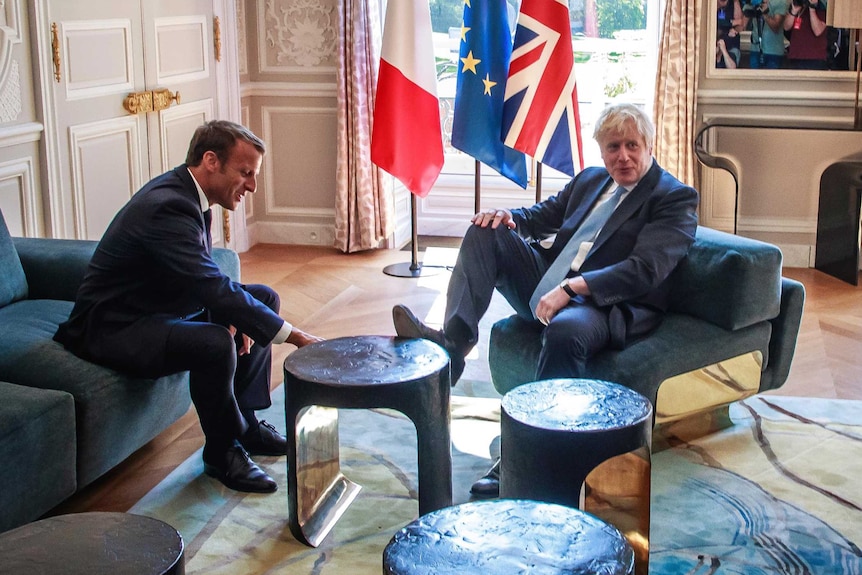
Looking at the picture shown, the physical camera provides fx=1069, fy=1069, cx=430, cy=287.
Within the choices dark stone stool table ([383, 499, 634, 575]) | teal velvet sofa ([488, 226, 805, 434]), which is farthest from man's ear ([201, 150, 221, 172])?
dark stone stool table ([383, 499, 634, 575])

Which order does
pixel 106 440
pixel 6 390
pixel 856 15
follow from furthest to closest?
1. pixel 856 15
2. pixel 106 440
3. pixel 6 390

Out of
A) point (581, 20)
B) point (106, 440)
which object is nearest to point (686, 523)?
point (106, 440)

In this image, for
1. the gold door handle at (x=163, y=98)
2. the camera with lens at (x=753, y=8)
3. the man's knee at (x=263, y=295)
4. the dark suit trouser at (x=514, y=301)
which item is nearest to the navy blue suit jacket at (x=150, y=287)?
the man's knee at (x=263, y=295)

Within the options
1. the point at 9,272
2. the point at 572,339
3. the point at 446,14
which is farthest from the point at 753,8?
the point at 9,272

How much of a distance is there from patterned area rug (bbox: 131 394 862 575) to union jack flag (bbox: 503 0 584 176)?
1.51m

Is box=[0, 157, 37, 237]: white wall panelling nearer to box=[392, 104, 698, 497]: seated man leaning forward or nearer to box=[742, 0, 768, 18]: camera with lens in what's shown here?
box=[392, 104, 698, 497]: seated man leaning forward

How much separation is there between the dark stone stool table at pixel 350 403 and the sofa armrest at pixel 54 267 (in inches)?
42.0

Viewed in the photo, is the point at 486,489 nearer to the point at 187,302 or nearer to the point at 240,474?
the point at 240,474

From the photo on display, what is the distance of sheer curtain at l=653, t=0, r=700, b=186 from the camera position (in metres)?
5.12

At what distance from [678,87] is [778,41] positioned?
507 millimetres

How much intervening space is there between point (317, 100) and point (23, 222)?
2.22 meters

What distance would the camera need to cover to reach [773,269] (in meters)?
3.04

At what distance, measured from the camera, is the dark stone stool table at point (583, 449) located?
2.25 m

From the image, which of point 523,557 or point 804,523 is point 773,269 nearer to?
point 804,523
